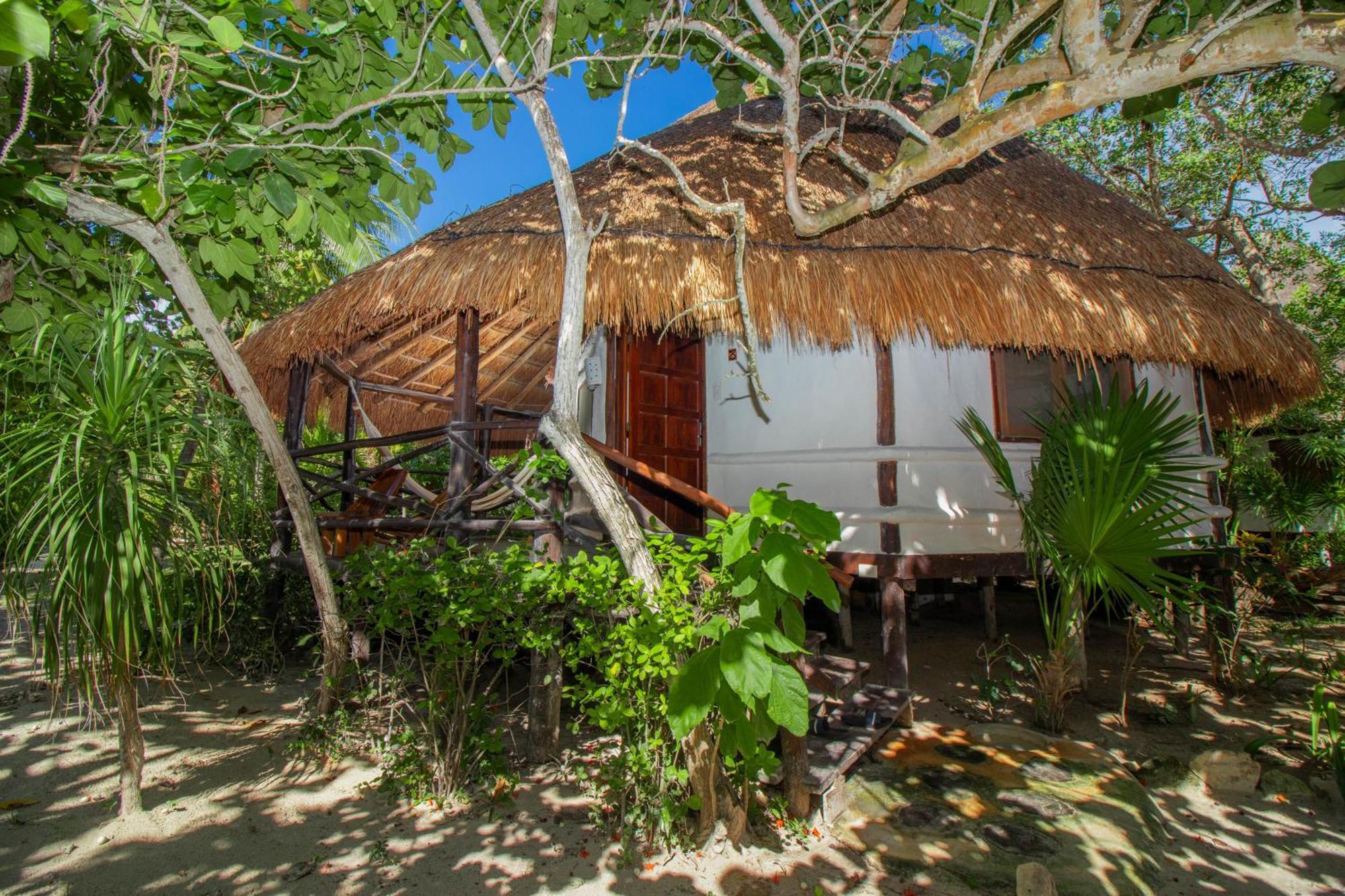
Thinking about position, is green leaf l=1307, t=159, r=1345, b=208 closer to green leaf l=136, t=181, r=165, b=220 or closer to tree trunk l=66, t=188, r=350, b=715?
green leaf l=136, t=181, r=165, b=220

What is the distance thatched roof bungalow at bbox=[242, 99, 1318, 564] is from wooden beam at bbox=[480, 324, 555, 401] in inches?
38.3

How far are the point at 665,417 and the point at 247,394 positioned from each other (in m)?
3.42

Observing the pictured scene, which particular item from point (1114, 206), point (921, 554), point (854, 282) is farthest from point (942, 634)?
point (1114, 206)

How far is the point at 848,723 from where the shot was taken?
12.4 feet

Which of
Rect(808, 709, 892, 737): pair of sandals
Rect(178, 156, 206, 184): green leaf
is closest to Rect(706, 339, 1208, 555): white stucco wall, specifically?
Rect(808, 709, 892, 737): pair of sandals

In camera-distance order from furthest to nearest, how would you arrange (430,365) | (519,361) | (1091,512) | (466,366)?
(519,361) → (430,365) → (466,366) → (1091,512)

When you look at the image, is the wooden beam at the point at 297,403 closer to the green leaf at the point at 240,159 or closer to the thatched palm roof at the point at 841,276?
the thatched palm roof at the point at 841,276

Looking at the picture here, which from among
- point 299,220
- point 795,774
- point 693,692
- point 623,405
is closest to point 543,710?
point 795,774

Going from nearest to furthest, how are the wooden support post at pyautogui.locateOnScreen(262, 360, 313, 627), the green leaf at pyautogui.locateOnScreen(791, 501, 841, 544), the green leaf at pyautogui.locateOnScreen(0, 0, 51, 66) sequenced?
the green leaf at pyautogui.locateOnScreen(0, 0, 51, 66) < the green leaf at pyautogui.locateOnScreen(791, 501, 841, 544) < the wooden support post at pyautogui.locateOnScreen(262, 360, 313, 627)

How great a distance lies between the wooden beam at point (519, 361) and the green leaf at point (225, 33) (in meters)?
4.60

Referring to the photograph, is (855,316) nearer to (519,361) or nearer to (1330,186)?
(1330,186)

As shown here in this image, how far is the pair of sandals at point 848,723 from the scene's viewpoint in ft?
11.8

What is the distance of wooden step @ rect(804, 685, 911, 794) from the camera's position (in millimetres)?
3090

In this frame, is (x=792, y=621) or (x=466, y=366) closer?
(x=792, y=621)
